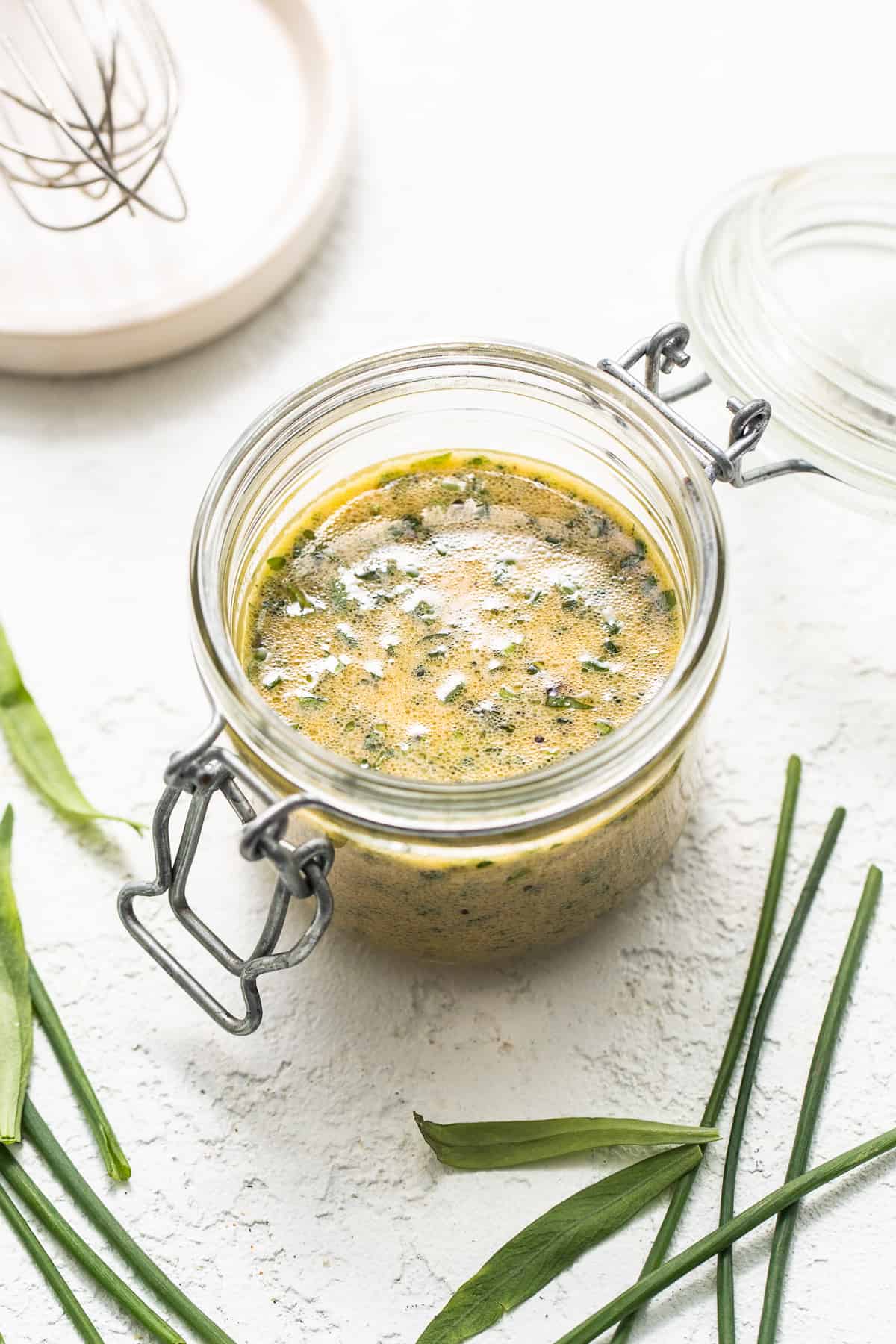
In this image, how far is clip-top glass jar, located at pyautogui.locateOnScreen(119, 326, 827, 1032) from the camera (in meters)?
1.39

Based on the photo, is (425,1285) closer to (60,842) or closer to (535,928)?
(535,928)

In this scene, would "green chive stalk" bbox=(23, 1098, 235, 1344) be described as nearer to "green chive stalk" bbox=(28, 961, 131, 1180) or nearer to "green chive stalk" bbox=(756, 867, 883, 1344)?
"green chive stalk" bbox=(28, 961, 131, 1180)

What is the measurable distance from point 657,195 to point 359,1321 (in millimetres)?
1655

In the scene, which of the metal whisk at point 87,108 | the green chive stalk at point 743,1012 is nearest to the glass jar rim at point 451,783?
the green chive stalk at point 743,1012

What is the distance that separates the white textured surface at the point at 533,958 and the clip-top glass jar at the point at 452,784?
4.4 inches

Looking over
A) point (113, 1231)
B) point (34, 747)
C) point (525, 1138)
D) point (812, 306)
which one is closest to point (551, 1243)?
point (525, 1138)

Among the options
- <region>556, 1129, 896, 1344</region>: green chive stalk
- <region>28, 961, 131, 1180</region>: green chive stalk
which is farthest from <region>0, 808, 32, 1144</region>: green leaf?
<region>556, 1129, 896, 1344</region>: green chive stalk

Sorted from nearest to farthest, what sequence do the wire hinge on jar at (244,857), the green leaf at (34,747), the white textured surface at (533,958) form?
the wire hinge on jar at (244,857), the white textured surface at (533,958), the green leaf at (34,747)

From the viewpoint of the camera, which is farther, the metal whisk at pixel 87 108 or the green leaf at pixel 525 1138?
the metal whisk at pixel 87 108

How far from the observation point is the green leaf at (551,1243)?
150 centimetres

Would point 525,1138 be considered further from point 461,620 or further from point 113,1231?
point 461,620

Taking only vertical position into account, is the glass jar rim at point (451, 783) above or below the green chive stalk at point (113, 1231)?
above

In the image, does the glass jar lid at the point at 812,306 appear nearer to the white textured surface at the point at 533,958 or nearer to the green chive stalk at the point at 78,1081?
the white textured surface at the point at 533,958

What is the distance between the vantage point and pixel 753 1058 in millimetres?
1625
